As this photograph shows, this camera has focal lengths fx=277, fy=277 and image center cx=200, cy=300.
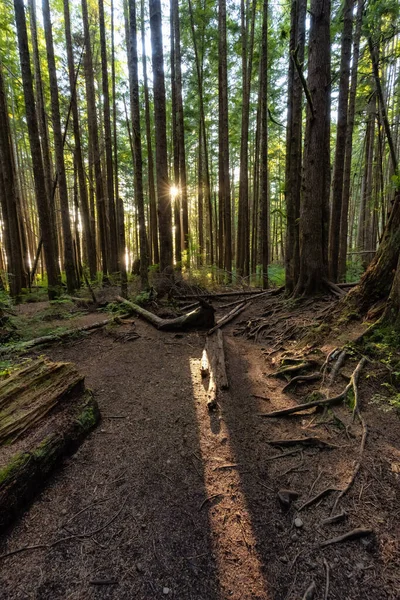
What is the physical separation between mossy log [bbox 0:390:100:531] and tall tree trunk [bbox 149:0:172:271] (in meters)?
5.99

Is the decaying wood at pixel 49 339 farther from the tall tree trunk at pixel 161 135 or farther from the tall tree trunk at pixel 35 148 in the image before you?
the tall tree trunk at pixel 35 148

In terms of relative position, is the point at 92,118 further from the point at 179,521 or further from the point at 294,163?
the point at 179,521

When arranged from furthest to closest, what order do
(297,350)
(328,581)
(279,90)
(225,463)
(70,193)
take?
(70,193), (279,90), (297,350), (225,463), (328,581)

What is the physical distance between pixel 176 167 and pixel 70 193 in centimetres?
1654

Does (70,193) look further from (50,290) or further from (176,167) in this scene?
(50,290)

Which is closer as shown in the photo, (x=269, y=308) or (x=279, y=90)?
(x=269, y=308)

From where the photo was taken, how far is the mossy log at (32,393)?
226 centimetres

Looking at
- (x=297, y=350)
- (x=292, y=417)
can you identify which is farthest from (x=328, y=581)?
(x=297, y=350)

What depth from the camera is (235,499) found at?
2066mm

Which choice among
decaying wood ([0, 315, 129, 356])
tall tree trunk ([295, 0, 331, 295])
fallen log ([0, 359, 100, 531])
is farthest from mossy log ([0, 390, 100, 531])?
tall tree trunk ([295, 0, 331, 295])

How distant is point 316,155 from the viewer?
564 centimetres

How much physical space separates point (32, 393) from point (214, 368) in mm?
2382

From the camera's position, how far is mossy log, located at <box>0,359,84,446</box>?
226 centimetres

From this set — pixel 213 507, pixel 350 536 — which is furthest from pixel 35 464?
pixel 350 536
